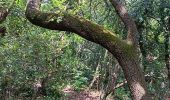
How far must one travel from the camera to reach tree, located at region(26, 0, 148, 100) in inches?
217

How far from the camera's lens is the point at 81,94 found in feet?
50.1

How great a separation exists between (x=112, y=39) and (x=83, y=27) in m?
0.51

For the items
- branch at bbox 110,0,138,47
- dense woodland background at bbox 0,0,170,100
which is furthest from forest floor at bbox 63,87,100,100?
branch at bbox 110,0,138,47

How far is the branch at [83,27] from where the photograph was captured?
5.65 meters

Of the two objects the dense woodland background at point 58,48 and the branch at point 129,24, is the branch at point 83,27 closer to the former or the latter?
the branch at point 129,24

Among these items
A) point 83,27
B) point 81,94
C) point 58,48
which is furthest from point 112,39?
point 81,94

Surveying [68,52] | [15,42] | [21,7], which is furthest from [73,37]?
[15,42]

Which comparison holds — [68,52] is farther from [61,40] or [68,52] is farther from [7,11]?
[7,11]

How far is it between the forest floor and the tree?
8088mm

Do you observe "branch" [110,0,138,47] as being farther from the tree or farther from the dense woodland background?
the dense woodland background

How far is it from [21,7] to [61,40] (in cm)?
155

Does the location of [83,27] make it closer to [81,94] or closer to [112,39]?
[112,39]

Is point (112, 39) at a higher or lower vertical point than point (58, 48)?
lower

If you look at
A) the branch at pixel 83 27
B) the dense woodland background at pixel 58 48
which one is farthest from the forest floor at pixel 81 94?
the branch at pixel 83 27
